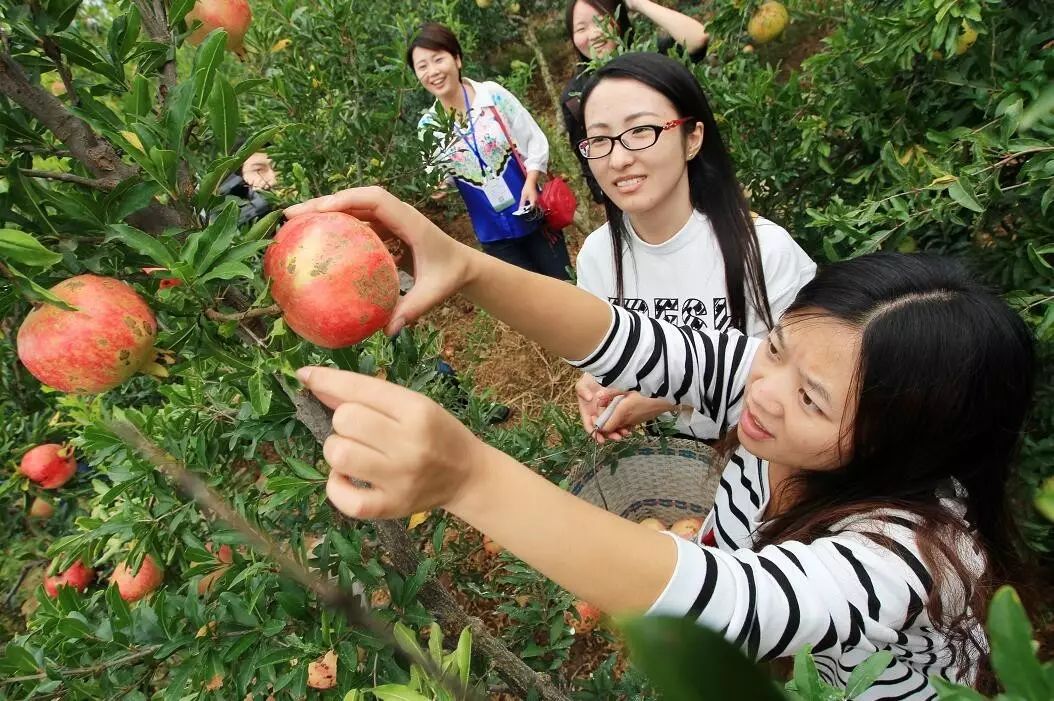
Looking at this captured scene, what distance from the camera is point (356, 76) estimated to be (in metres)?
2.26

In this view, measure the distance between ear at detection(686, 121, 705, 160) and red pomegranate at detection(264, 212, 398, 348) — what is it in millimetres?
1156

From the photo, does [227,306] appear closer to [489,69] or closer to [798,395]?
[798,395]

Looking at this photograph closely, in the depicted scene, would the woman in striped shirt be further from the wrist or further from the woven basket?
the woven basket

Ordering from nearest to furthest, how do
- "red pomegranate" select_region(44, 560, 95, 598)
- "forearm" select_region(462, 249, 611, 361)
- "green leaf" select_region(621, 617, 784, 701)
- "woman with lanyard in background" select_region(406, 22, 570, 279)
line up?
"green leaf" select_region(621, 617, 784, 701), "forearm" select_region(462, 249, 611, 361), "red pomegranate" select_region(44, 560, 95, 598), "woman with lanyard in background" select_region(406, 22, 570, 279)

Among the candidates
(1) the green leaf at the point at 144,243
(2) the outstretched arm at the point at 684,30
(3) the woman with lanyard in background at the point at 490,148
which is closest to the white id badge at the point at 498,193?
(3) the woman with lanyard in background at the point at 490,148

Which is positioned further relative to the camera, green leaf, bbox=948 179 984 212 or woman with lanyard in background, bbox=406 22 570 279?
woman with lanyard in background, bbox=406 22 570 279

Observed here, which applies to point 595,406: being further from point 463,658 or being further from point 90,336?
point 90,336

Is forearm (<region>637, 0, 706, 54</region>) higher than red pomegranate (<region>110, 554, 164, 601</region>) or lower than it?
higher

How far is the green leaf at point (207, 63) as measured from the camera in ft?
2.70

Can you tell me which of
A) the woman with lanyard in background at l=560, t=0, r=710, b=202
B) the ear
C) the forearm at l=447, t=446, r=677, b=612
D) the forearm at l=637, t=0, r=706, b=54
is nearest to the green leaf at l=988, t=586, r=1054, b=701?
the forearm at l=447, t=446, r=677, b=612

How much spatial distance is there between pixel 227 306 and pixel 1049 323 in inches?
59.1

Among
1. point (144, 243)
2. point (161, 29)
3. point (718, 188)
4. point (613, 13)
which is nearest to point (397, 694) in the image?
point (144, 243)

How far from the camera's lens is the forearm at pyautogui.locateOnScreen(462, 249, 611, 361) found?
1.17 m

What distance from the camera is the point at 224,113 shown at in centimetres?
83
